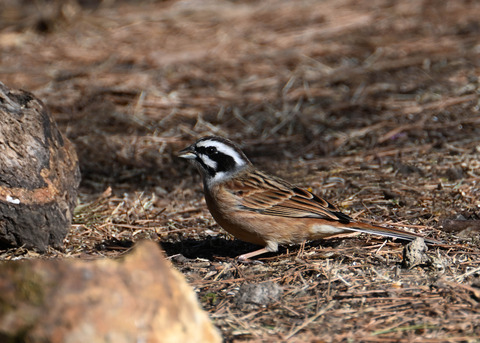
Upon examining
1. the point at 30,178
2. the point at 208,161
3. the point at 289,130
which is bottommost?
the point at 289,130

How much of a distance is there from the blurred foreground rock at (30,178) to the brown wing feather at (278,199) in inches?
56.2

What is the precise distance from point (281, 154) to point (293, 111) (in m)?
1.23

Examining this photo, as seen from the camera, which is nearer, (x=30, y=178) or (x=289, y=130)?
(x=30, y=178)

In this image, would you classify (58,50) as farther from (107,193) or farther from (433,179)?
(433,179)

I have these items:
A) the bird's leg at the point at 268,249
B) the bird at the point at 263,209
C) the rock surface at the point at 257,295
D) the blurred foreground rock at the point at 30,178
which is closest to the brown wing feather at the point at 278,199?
the bird at the point at 263,209

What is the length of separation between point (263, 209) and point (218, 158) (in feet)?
2.15

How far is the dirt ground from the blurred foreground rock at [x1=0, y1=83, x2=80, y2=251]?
24cm

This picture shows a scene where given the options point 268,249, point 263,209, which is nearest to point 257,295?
point 268,249

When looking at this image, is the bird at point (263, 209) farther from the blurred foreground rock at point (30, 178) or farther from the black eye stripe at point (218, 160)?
the blurred foreground rock at point (30, 178)

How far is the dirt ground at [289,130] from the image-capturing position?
13.9 ft

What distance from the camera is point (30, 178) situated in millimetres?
5008

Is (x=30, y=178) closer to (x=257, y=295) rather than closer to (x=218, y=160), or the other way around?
(x=218, y=160)

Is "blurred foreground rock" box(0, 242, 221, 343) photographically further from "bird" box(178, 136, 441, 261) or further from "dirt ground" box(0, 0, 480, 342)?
"bird" box(178, 136, 441, 261)

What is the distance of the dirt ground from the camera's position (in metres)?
4.23
